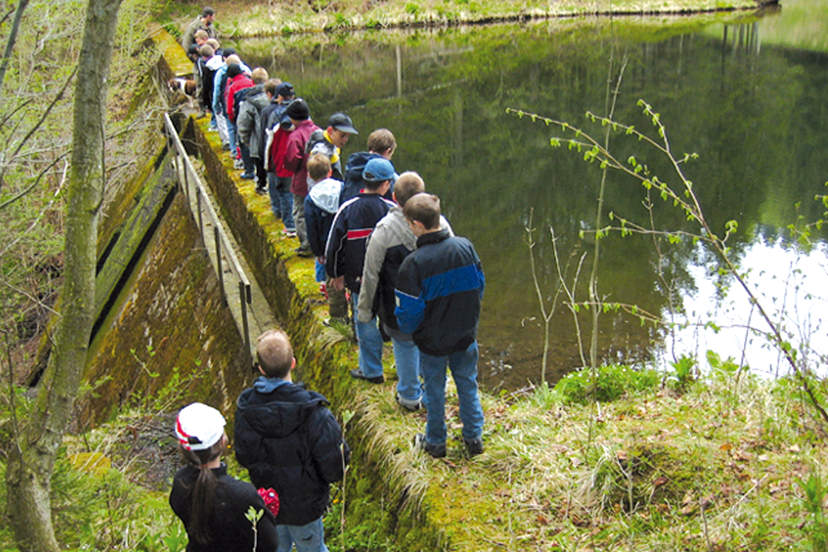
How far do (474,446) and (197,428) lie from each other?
183 cm

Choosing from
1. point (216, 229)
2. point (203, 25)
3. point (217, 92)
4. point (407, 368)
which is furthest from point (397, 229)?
point (203, 25)

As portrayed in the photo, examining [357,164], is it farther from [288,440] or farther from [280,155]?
[288,440]

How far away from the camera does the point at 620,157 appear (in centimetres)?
1694

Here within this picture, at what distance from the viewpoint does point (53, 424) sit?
332 cm

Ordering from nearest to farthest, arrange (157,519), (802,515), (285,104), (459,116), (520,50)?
(802,515) → (157,519) → (285,104) → (459,116) → (520,50)

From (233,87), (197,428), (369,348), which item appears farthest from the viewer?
(233,87)

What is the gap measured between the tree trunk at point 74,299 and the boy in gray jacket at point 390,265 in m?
1.65

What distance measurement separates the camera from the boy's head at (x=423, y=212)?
3.86 m

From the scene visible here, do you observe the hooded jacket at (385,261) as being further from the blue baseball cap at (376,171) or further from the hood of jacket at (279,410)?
the hood of jacket at (279,410)

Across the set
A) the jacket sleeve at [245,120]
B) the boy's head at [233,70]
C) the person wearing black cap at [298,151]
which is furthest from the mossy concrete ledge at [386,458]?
the boy's head at [233,70]

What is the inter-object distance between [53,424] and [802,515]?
335 cm

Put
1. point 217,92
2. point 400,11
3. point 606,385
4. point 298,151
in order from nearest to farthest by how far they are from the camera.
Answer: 1. point 606,385
2. point 298,151
3. point 217,92
4. point 400,11

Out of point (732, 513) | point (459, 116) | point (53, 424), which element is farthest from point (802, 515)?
point (459, 116)

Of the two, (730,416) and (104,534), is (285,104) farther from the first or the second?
(730,416)
